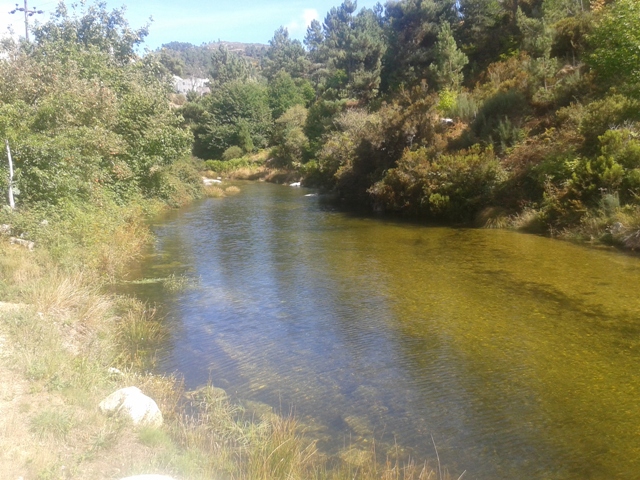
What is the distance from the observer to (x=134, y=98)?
2189 cm

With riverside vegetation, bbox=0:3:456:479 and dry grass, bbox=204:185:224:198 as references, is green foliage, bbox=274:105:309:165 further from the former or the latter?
riverside vegetation, bbox=0:3:456:479

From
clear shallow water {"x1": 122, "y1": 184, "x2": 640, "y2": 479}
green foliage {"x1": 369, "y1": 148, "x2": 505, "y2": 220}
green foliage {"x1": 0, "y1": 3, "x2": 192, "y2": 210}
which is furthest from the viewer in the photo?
green foliage {"x1": 369, "y1": 148, "x2": 505, "y2": 220}

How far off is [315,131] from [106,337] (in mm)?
50802

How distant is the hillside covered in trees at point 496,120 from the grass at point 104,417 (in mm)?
13578

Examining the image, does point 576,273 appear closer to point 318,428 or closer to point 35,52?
point 318,428

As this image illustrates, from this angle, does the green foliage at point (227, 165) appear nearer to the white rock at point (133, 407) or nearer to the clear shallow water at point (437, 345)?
the clear shallow water at point (437, 345)

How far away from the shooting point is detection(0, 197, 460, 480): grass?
4.80m

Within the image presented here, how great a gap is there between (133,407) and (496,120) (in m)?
24.3

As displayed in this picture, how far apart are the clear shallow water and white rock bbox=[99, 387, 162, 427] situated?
1838 mm

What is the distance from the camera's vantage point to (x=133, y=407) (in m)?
5.79

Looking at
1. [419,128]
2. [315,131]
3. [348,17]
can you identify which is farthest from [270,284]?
[348,17]

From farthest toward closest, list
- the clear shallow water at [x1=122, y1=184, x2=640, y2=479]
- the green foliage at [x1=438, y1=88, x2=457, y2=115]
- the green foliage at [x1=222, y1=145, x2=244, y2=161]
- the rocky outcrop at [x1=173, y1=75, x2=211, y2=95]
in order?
1. the rocky outcrop at [x1=173, y1=75, x2=211, y2=95]
2. the green foliage at [x1=222, y1=145, x2=244, y2=161]
3. the green foliage at [x1=438, y1=88, x2=457, y2=115]
4. the clear shallow water at [x1=122, y1=184, x2=640, y2=479]

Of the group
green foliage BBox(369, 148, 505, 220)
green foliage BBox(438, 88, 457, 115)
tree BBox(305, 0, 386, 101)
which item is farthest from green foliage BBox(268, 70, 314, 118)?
green foliage BBox(369, 148, 505, 220)

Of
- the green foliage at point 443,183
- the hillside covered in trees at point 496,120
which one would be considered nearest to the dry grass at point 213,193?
the hillside covered in trees at point 496,120
